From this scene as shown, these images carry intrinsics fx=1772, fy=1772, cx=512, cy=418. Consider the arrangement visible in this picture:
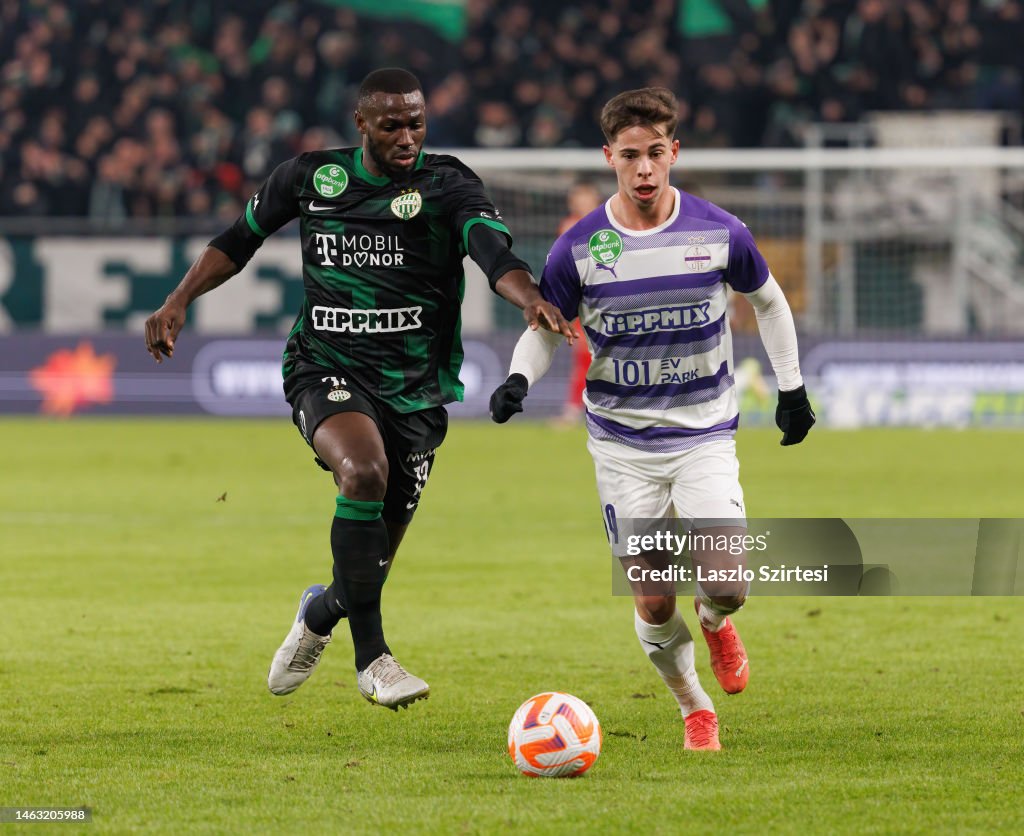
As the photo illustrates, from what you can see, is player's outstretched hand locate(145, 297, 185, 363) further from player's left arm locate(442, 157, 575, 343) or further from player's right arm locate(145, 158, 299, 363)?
player's left arm locate(442, 157, 575, 343)

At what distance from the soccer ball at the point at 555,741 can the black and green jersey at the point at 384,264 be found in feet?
4.71

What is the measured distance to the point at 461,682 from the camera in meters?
6.56

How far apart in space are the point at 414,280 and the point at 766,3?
17.6 meters

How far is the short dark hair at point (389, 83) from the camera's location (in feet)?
18.8

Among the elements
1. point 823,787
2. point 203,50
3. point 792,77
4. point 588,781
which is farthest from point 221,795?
point 203,50

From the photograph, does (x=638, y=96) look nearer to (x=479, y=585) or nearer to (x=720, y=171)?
(x=479, y=585)

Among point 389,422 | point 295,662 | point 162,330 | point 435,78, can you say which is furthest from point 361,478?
point 435,78

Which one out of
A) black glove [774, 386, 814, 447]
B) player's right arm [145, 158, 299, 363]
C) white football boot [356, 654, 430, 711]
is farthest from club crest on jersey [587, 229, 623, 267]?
white football boot [356, 654, 430, 711]

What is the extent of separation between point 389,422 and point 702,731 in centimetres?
148

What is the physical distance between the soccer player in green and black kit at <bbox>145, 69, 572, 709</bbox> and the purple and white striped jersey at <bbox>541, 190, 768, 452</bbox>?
0.28 meters

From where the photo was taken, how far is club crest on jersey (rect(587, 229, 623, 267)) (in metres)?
5.49

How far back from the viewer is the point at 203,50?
77.7ft

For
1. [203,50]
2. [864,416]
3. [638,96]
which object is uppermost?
[638,96]

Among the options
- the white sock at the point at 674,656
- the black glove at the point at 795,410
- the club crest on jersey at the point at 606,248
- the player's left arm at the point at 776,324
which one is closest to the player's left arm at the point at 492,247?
the club crest on jersey at the point at 606,248
